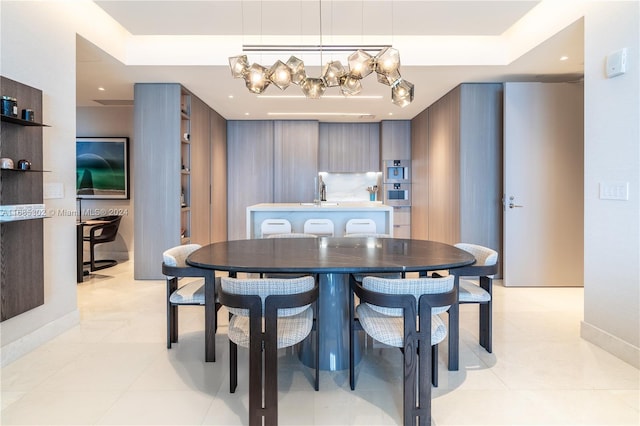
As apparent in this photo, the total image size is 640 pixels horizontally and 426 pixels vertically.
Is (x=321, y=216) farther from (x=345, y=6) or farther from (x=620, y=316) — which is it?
(x=620, y=316)

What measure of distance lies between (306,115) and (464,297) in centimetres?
494

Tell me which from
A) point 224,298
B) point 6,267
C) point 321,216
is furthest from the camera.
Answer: point 321,216

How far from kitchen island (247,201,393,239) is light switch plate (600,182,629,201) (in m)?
2.06

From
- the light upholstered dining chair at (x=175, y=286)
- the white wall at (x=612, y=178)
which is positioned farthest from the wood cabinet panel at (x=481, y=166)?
the light upholstered dining chair at (x=175, y=286)

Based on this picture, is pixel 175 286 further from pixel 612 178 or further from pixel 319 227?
pixel 612 178

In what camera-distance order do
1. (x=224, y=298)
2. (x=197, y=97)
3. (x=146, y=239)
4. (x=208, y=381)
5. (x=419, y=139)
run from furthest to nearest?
(x=419, y=139) → (x=197, y=97) → (x=146, y=239) → (x=208, y=381) → (x=224, y=298)

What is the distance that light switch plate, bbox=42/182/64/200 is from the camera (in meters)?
2.73

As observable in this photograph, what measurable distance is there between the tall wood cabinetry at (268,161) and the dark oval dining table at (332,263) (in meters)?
4.26

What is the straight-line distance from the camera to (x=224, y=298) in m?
1.67

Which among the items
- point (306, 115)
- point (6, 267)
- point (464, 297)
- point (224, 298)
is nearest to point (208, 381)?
point (224, 298)

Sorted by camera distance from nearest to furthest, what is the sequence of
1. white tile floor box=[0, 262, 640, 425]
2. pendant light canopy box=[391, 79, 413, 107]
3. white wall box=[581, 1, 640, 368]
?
white tile floor box=[0, 262, 640, 425] → white wall box=[581, 1, 640, 368] → pendant light canopy box=[391, 79, 413, 107]

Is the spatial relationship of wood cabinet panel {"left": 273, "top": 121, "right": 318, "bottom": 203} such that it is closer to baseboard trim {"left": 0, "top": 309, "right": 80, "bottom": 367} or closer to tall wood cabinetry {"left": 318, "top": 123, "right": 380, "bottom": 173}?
tall wood cabinetry {"left": 318, "top": 123, "right": 380, "bottom": 173}

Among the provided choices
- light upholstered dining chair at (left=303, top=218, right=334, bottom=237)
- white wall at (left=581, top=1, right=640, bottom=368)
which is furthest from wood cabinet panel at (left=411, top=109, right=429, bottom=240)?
white wall at (left=581, top=1, right=640, bottom=368)

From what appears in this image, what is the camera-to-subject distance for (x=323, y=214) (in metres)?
4.30
